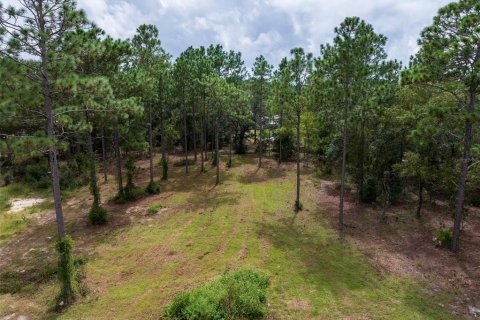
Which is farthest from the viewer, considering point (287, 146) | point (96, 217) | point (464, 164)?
point (287, 146)

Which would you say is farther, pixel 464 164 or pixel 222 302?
pixel 464 164

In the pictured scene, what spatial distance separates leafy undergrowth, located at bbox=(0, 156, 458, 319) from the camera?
10.9 metres

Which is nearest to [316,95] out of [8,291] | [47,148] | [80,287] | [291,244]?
[291,244]

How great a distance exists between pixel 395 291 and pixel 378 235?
6.13 metres

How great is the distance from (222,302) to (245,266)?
11.0 ft

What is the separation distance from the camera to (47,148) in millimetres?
11211

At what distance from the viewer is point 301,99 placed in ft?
64.7

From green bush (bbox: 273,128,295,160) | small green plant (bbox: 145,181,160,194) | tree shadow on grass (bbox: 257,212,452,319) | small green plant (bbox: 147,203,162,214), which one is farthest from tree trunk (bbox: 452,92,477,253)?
green bush (bbox: 273,128,295,160)

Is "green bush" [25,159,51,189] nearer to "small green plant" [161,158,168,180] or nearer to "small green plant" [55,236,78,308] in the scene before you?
"small green plant" [161,158,168,180]

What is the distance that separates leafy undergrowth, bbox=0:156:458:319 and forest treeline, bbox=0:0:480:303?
1813 mm

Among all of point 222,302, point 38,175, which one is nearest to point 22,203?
point 38,175

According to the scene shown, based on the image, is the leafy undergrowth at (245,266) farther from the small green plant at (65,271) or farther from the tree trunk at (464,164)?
the tree trunk at (464,164)

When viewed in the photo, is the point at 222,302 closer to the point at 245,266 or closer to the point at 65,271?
the point at 245,266

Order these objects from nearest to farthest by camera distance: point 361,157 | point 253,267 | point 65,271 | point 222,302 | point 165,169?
1. point 222,302
2. point 65,271
3. point 253,267
4. point 361,157
5. point 165,169
